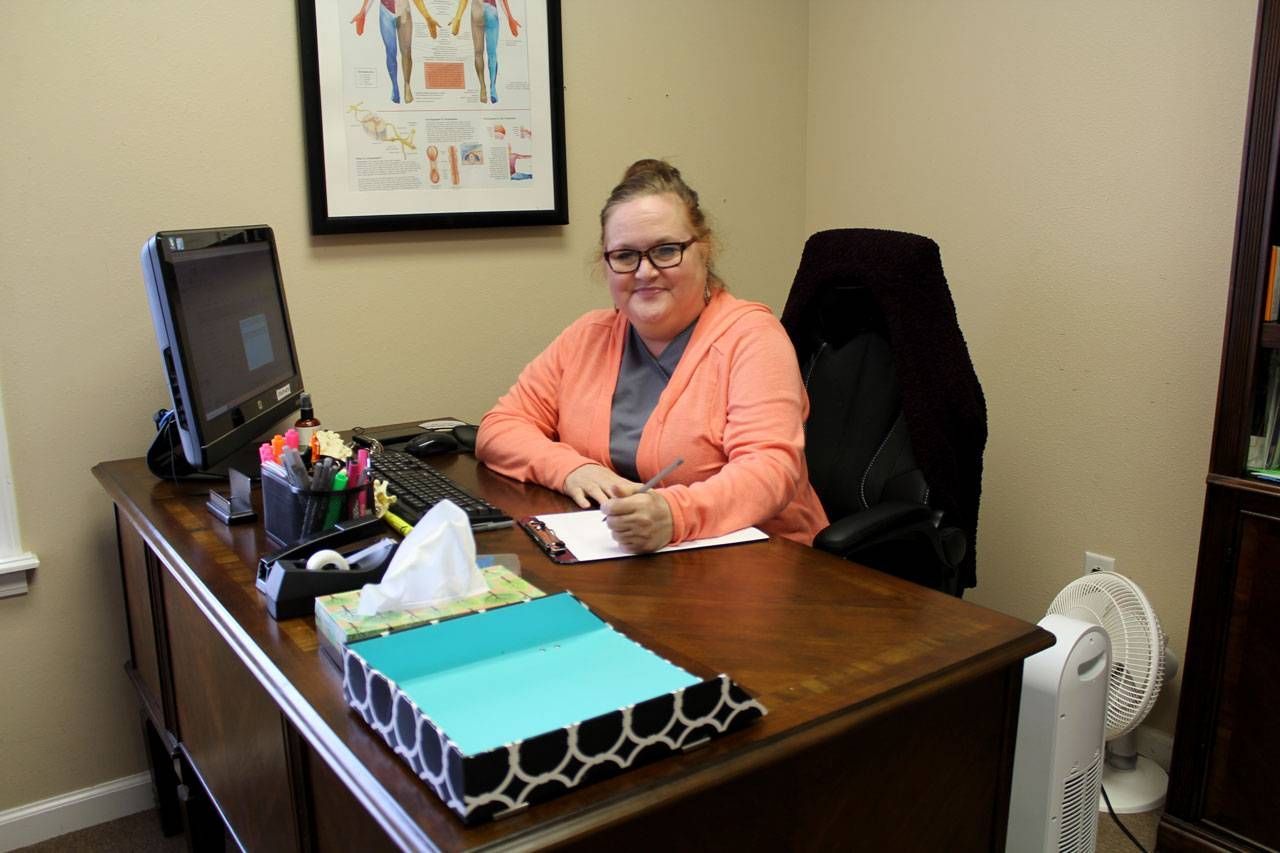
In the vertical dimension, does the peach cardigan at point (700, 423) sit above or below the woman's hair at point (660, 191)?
below

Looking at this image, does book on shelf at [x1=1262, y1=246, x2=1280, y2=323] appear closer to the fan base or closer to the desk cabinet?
the desk cabinet

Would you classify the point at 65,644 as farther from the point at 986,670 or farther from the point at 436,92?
the point at 986,670

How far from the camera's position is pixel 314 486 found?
4.60 feet

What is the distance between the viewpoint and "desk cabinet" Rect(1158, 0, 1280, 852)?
1.77m

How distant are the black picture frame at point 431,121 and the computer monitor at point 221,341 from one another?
385 millimetres

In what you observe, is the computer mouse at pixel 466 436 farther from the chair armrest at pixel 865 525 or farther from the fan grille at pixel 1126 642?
the fan grille at pixel 1126 642

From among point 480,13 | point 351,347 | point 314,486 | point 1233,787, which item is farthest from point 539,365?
point 1233,787

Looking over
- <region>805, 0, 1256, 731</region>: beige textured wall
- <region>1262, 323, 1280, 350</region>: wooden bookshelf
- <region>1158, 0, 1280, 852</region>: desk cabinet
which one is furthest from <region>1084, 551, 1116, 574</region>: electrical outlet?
<region>1262, 323, 1280, 350</region>: wooden bookshelf

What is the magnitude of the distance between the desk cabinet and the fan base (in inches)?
7.3

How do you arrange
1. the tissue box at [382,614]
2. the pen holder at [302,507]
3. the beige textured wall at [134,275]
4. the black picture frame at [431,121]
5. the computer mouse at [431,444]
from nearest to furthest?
the tissue box at [382,614], the pen holder at [302,507], the beige textured wall at [134,275], the computer mouse at [431,444], the black picture frame at [431,121]

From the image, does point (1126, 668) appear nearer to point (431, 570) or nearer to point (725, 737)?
point (725, 737)

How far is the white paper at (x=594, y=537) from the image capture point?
145 centimetres

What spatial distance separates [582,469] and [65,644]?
1.21 m

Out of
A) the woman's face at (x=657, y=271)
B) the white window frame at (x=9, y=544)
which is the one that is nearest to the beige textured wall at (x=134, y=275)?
the white window frame at (x=9, y=544)
